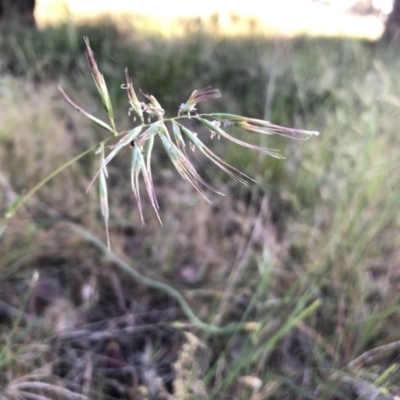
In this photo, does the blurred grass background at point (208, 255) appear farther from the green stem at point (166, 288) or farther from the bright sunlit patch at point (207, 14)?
the bright sunlit patch at point (207, 14)

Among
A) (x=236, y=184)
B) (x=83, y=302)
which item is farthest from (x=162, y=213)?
(x=83, y=302)

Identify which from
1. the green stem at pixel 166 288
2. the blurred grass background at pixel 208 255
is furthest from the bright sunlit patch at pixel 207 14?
the green stem at pixel 166 288

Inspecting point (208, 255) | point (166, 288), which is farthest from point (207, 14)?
point (166, 288)

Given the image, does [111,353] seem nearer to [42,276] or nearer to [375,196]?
[42,276]

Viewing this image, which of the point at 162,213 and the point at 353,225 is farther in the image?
the point at 162,213

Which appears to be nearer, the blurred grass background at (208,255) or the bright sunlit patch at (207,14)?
the blurred grass background at (208,255)

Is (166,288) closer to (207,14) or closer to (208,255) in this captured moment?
(208,255)

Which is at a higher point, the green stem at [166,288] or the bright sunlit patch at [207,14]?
the bright sunlit patch at [207,14]

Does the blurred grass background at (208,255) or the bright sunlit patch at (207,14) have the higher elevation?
the bright sunlit patch at (207,14)

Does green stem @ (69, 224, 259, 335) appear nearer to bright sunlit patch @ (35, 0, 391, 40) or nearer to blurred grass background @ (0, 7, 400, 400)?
blurred grass background @ (0, 7, 400, 400)
